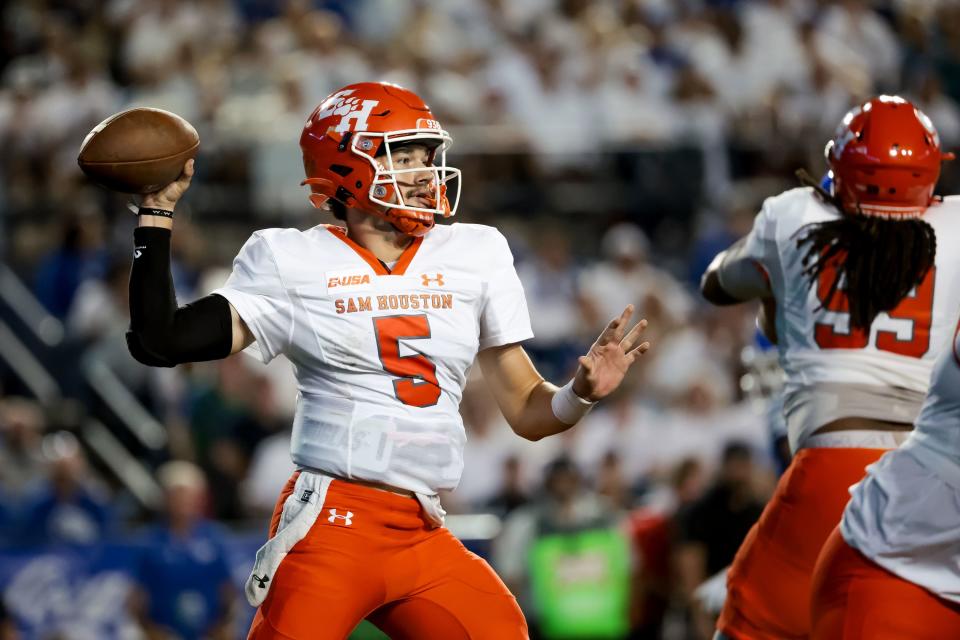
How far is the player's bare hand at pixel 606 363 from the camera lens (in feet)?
12.7

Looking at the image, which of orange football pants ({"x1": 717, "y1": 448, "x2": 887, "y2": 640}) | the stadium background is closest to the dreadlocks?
orange football pants ({"x1": 717, "y1": 448, "x2": 887, "y2": 640})

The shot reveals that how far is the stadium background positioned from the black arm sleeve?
3.73 m

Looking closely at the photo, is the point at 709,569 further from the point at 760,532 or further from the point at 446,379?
the point at 446,379

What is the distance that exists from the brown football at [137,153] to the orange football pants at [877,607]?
6.25 ft

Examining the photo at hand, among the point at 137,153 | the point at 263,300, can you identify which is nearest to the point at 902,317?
the point at 263,300

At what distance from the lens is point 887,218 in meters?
4.25

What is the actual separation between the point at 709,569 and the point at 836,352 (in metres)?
3.77

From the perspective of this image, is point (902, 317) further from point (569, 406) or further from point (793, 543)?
point (569, 406)

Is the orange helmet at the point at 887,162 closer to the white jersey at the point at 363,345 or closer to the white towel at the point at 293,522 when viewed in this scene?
the white jersey at the point at 363,345

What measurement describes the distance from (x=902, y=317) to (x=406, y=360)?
4.57ft

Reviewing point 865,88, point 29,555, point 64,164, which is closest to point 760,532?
point 29,555

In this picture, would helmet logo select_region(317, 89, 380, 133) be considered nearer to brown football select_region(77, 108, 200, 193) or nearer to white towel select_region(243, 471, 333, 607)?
brown football select_region(77, 108, 200, 193)

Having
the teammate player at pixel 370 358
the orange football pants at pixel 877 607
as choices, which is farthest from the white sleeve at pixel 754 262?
the orange football pants at pixel 877 607

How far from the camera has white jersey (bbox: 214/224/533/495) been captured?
385 cm
